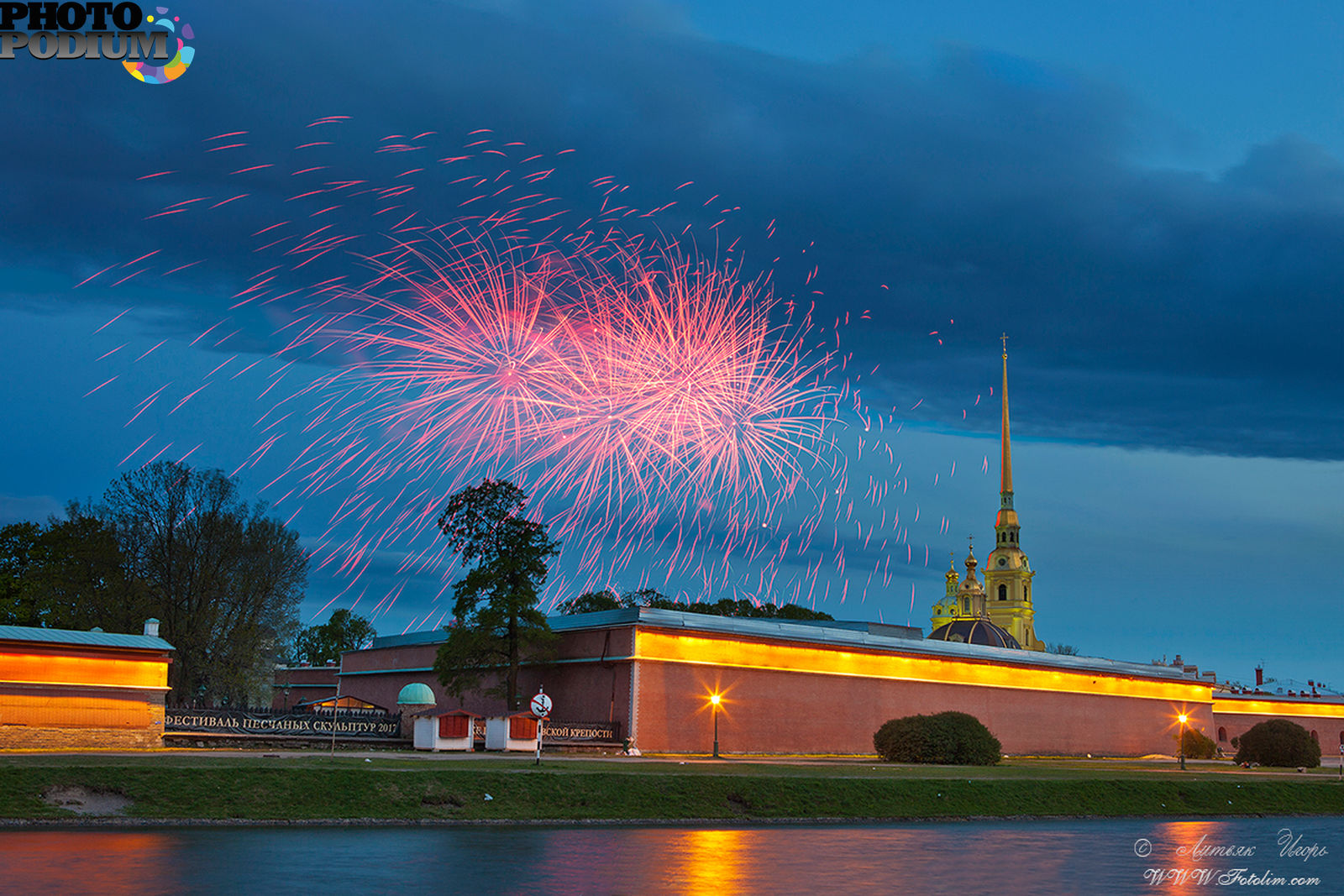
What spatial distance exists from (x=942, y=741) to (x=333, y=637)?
101489mm

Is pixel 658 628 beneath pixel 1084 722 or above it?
above

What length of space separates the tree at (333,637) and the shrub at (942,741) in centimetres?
9154

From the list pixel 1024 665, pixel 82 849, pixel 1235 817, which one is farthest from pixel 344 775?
pixel 1024 665

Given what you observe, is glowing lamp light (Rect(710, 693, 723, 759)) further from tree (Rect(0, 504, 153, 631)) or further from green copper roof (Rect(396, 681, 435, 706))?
tree (Rect(0, 504, 153, 631))

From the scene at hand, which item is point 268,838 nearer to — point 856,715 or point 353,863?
point 353,863

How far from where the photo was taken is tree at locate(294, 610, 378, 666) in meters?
138

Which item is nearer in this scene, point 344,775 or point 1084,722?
point 344,775

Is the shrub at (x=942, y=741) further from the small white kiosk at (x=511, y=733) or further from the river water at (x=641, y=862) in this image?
the river water at (x=641, y=862)

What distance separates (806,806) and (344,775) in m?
13.7

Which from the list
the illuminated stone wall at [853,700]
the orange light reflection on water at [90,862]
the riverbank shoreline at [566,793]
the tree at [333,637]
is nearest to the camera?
the orange light reflection on water at [90,862]

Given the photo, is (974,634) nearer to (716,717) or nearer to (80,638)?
(716,717)

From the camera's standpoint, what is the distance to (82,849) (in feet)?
71.4

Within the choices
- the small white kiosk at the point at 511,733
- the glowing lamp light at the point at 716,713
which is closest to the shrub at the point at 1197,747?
the glowing lamp light at the point at 716,713

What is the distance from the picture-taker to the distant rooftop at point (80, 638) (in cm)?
4529
